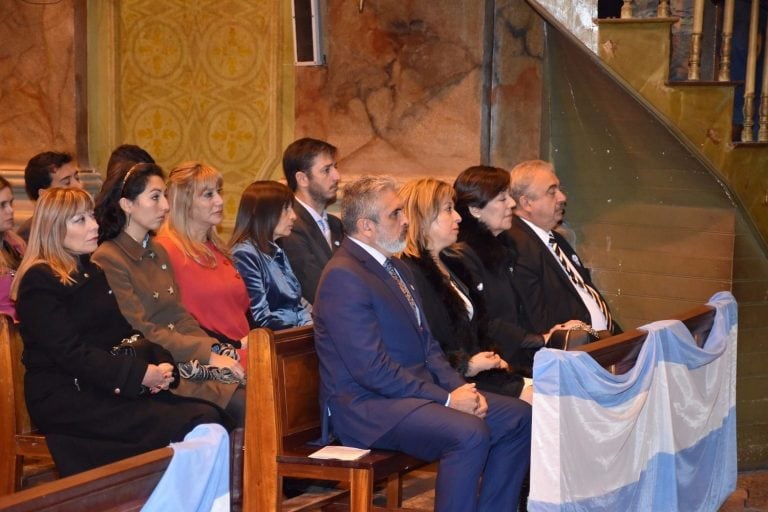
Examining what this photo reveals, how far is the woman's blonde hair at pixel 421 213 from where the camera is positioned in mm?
4473

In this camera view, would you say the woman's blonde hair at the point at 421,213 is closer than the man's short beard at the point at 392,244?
No

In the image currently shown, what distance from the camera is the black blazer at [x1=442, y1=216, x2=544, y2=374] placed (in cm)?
471

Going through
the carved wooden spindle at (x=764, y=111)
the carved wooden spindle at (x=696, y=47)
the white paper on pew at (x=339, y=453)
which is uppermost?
the carved wooden spindle at (x=696, y=47)

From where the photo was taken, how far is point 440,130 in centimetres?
619

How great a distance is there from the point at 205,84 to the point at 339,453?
3.70 metres

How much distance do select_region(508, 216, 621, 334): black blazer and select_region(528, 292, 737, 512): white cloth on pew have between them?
640mm

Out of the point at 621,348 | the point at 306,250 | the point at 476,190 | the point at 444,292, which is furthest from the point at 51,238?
the point at 621,348

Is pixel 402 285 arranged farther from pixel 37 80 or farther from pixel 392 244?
pixel 37 80

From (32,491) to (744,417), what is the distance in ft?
15.9

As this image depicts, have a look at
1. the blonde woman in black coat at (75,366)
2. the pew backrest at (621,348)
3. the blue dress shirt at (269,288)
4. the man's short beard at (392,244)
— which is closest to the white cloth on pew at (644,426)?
the pew backrest at (621,348)

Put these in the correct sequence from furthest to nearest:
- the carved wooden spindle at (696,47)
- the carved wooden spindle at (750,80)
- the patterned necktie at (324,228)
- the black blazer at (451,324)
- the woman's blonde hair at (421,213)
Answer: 1. the carved wooden spindle at (750,80)
2. the carved wooden spindle at (696,47)
3. the patterned necktie at (324,228)
4. the woman's blonde hair at (421,213)
5. the black blazer at (451,324)

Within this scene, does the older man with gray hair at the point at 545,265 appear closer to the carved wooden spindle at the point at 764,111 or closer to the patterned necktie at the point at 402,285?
the patterned necktie at the point at 402,285

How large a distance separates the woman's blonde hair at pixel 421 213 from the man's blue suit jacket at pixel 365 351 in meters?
0.49

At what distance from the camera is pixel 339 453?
12.2ft
